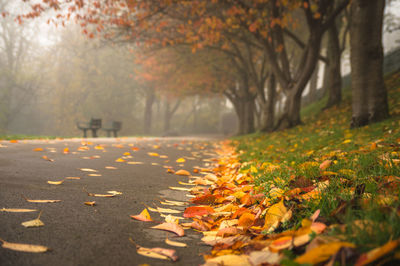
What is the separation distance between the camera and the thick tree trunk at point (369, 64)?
19.4 feet

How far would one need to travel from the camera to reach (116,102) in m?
27.1

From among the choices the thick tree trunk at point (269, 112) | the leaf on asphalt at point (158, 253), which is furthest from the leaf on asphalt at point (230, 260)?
A: the thick tree trunk at point (269, 112)

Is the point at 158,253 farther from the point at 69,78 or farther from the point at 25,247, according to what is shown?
the point at 69,78

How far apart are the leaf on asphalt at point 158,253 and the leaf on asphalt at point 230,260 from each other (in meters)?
0.18

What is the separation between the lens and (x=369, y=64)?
19.8ft

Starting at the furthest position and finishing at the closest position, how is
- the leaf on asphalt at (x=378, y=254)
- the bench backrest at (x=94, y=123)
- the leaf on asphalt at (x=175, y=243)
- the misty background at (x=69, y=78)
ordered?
the misty background at (x=69, y=78) < the bench backrest at (x=94, y=123) < the leaf on asphalt at (x=175, y=243) < the leaf on asphalt at (x=378, y=254)

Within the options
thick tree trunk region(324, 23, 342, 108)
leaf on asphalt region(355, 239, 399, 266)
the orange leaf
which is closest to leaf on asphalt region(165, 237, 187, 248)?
the orange leaf

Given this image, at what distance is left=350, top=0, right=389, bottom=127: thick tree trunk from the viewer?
593 centimetres

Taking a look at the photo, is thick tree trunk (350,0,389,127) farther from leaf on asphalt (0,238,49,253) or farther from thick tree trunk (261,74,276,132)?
leaf on asphalt (0,238,49,253)

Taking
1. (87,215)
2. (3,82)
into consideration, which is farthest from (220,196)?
(3,82)

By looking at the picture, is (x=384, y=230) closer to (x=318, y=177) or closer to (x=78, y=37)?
(x=318, y=177)

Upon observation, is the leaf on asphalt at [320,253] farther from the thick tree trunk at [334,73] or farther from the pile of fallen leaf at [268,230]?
the thick tree trunk at [334,73]

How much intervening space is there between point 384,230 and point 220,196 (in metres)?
1.38

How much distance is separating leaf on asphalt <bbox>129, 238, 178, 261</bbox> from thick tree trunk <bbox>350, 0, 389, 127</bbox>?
6.16 m
